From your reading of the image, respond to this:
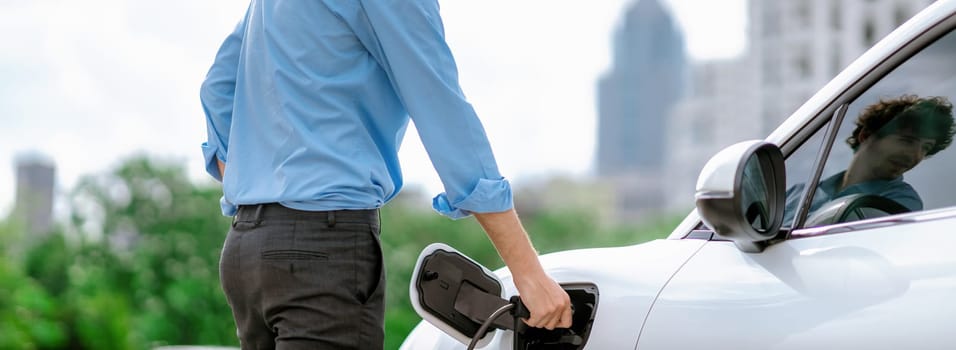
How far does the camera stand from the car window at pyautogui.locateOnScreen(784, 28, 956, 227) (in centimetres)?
202

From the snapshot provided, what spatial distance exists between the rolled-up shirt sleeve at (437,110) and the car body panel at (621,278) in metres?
0.32

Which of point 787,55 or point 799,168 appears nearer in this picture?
point 799,168

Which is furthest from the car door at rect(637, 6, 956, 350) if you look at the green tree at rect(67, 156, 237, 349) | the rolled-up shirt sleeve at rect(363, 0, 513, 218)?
the green tree at rect(67, 156, 237, 349)

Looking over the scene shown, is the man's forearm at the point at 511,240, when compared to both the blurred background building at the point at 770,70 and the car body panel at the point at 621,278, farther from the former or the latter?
the blurred background building at the point at 770,70

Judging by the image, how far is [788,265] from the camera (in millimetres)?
2016

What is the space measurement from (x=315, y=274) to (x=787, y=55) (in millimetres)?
84014

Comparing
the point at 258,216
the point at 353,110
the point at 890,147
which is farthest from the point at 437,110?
the point at 890,147

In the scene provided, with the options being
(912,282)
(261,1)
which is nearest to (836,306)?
(912,282)

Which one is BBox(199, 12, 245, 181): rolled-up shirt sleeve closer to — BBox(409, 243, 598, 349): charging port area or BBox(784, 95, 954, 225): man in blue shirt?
BBox(409, 243, 598, 349): charging port area

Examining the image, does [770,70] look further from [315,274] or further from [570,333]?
[315,274]

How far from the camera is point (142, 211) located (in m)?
43.4

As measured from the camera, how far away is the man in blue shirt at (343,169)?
2021 mm

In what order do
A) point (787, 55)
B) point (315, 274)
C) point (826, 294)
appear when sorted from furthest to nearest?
point (787, 55) < point (315, 274) < point (826, 294)

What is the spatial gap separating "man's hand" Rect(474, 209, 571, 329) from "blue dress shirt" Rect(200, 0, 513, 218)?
0.04m
